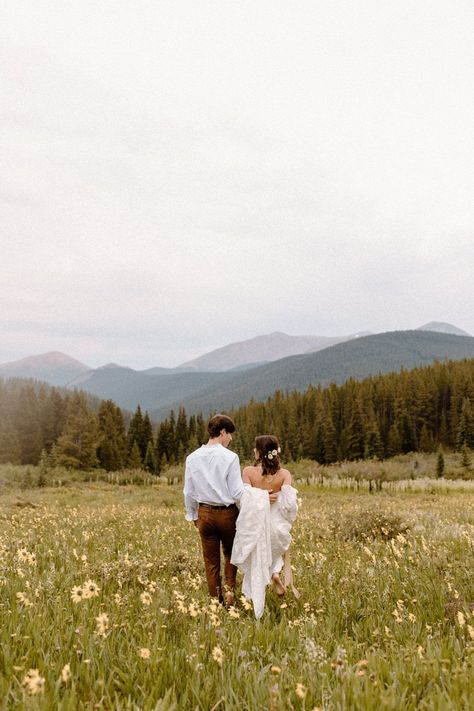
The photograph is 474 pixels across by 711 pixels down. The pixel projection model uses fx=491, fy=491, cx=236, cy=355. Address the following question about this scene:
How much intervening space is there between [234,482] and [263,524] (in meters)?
0.68

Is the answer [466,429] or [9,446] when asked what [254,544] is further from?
[9,446]

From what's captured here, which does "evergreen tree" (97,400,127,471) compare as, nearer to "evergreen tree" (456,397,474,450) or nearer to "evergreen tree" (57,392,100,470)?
"evergreen tree" (57,392,100,470)

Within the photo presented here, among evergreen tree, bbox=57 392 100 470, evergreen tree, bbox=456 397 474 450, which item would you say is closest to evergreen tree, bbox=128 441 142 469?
evergreen tree, bbox=57 392 100 470

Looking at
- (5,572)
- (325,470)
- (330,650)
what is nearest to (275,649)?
(330,650)

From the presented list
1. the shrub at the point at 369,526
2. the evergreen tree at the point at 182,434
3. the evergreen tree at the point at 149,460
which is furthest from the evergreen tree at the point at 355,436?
the shrub at the point at 369,526

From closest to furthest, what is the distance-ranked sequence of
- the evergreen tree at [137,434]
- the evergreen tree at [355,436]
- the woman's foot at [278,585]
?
the woman's foot at [278,585]
the evergreen tree at [355,436]
the evergreen tree at [137,434]

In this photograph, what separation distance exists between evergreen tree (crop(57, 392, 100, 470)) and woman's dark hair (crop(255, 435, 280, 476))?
245ft

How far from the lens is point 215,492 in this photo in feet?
21.9

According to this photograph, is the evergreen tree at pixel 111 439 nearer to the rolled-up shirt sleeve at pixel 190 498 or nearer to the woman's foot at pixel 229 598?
the rolled-up shirt sleeve at pixel 190 498

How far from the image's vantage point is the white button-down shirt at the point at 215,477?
6641mm

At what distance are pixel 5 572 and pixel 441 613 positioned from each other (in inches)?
213

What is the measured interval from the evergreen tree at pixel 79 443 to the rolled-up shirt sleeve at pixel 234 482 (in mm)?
74945

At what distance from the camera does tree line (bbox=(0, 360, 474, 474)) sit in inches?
3620

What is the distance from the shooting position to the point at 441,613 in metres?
5.79
